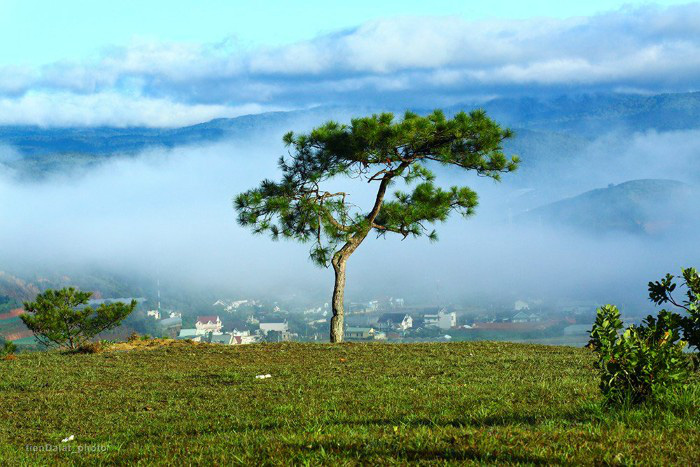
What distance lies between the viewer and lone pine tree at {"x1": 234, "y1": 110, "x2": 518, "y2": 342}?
20.4 m

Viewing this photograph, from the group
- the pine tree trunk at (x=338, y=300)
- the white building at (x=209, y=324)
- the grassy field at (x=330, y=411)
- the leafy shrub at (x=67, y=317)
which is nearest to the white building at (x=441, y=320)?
the white building at (x=209, y=324)

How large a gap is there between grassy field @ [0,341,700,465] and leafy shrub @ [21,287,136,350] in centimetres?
789

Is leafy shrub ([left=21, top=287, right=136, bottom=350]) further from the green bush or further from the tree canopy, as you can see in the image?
the green bush

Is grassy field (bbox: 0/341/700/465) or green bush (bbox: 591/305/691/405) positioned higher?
green bush (bbox: 591/305/691/405)

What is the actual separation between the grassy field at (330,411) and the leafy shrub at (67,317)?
789 cm

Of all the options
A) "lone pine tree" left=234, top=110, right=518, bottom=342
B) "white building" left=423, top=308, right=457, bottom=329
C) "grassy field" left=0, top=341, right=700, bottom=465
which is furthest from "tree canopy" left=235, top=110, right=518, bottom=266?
"white building" left=423, top=308, right=457, bottom=329

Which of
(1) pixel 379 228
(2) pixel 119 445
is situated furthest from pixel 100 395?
(1) pixel 379 228

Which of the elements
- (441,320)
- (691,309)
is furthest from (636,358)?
(441,320)

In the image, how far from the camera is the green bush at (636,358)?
23.7 ft

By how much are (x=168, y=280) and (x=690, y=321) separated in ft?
480

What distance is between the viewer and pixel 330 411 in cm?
890

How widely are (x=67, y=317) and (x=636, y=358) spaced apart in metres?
20.2

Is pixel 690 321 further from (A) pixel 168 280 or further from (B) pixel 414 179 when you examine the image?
(A) pixel 168 280

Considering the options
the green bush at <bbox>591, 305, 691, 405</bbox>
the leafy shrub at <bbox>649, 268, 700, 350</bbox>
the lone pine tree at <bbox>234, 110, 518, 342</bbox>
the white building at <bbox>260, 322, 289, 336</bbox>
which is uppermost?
the lone pine tree at <bbox>234, 110, 518, 342</bbox>
